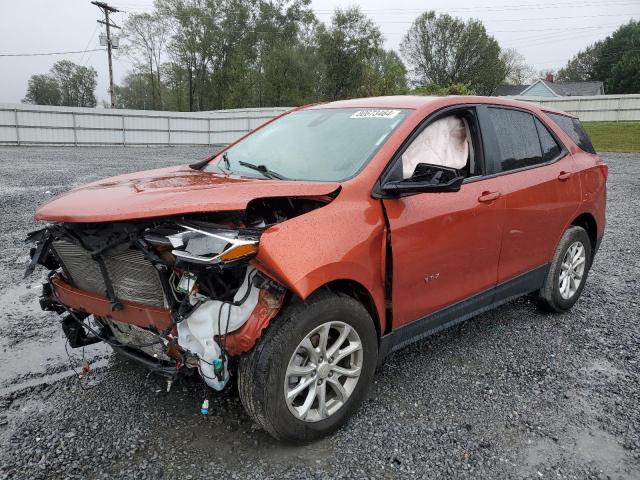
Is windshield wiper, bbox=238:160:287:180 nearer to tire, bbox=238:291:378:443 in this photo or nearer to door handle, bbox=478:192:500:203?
tire, bbox=238:291:378:443

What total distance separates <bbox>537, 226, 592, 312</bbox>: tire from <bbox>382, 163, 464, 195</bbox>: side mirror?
6.58 ft

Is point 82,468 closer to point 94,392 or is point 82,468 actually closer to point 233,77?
point 94,392

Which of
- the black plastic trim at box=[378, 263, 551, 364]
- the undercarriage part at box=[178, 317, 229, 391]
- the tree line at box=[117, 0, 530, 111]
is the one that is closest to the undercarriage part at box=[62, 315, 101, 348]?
the undercarriage part at box=[178, 317, 229, 391]

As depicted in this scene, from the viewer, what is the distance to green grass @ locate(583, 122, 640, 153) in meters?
23.4

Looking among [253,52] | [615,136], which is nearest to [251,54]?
[253,52]

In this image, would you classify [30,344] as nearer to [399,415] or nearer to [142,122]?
[399,415]

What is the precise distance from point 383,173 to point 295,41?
49.8 metres

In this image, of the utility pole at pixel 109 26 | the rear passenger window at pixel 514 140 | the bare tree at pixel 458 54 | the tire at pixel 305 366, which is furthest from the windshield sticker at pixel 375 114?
the bare tree at pixel 458 54

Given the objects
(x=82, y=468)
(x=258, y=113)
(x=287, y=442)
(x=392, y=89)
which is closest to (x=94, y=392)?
(x=82, y=468)

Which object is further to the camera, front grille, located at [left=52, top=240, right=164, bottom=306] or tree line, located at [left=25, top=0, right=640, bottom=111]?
tree line, located at [left=25, top=0, right=640, bottom=111]

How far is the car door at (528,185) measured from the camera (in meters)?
3.71

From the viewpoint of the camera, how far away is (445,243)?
317 centimetres

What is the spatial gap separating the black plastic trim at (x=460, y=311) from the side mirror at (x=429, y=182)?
832 mm

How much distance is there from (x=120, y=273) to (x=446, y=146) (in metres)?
2.22
